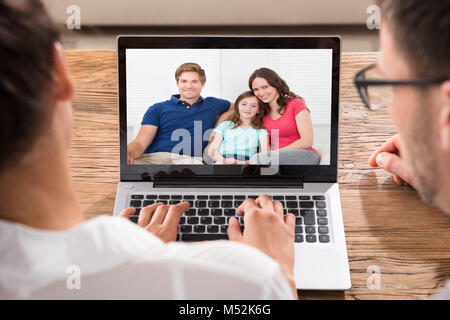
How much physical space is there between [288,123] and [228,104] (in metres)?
0.13

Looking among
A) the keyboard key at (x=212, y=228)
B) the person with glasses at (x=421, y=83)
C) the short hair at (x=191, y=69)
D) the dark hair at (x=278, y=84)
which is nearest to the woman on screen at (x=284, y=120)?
the dark hair at (x=278, y=84)

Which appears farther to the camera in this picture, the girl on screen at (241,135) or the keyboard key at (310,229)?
the girl on screen at (241,135)

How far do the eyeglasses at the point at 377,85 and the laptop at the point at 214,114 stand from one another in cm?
26

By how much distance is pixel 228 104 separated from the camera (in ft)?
3.15

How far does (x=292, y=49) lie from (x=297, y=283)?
1.58ft

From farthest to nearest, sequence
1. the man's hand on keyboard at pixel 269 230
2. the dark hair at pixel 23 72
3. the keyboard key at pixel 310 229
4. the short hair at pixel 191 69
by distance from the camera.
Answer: the short hair at pixel 191 69 → the keyboard key at pixel 310 229 → the man's hand on keyboard at pixel 269 230 → the dark hair at pixel 23 72

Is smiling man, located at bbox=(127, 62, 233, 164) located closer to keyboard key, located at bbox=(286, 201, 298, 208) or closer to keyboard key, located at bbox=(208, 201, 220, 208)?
keyboard key, located at bbox=(208, 201, 220, 208)

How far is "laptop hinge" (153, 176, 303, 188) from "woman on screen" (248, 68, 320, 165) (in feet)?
0.13

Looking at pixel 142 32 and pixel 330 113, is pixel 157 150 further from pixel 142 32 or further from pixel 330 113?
pixel 142 32

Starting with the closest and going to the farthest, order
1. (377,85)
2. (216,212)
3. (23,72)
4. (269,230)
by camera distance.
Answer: (23,72) < (377,85) < (269,230) < (216,212)

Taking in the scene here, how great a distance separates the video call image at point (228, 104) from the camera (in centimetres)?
95

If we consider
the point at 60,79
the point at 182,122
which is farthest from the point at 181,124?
the point at 60,79

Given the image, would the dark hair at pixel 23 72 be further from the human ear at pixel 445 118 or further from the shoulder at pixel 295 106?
the shoulder at pixel 295 106

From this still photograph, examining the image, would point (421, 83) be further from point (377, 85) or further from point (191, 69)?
point (191, 69)
